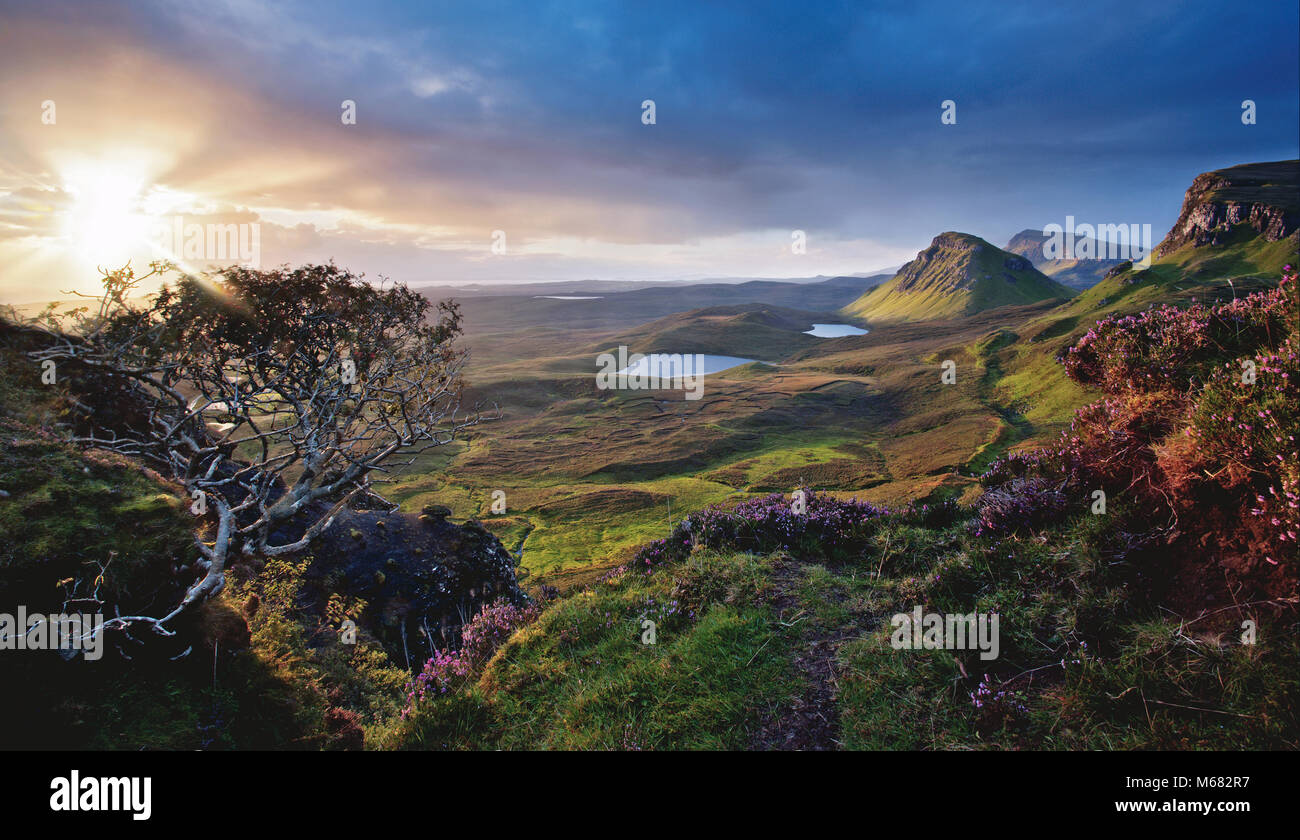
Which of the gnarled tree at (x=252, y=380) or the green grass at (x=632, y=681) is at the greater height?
the gnarled tree at (x=252, y=380)

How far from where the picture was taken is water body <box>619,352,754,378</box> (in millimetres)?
153250

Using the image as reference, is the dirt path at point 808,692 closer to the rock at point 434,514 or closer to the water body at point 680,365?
the rock at point 434,514

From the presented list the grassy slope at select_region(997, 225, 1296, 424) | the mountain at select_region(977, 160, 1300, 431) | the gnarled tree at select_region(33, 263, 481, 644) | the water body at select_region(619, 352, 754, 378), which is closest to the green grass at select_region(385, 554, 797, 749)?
the gnarled tree at select_region(33, 263, 481, 644)

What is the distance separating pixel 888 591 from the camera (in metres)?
6.87

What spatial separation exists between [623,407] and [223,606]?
338 ft

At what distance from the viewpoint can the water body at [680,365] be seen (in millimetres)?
153250

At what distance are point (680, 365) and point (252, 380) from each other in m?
147

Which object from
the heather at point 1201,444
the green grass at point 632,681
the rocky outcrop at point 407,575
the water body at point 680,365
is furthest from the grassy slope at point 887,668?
the water body at point 680,365

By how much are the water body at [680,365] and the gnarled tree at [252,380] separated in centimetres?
12449

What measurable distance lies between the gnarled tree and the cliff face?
19073cm

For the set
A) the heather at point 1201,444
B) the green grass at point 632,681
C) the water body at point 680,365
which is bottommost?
the green grass at point 632,681

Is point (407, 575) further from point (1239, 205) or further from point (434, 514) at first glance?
point (1239, 205)
